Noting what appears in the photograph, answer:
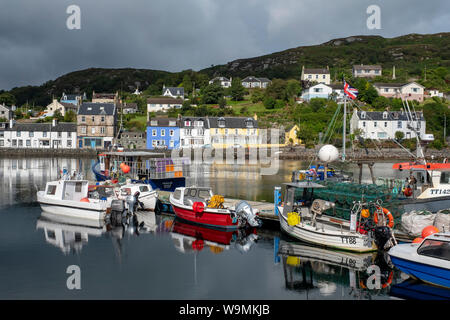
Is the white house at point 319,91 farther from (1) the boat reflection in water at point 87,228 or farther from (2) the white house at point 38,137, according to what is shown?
(1) the boat reflection in water at point 87,228

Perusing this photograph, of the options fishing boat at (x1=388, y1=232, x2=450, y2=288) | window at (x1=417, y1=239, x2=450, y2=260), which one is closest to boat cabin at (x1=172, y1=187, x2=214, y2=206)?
fishing boat at (x1=388, y1=232, x2=450, y2=288)

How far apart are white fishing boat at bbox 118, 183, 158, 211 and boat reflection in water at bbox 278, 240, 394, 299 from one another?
11629mm

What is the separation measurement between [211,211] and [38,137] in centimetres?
7865

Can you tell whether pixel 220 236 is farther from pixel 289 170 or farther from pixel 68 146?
pixel 68 146

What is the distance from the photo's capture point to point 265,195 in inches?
1529

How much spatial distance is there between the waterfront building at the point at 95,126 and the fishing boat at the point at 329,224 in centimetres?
7244

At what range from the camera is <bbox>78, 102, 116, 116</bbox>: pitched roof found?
302 ft

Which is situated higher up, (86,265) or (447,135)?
(447,135)

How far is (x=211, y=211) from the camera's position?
2550cm

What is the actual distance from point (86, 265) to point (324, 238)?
10957 millimetres

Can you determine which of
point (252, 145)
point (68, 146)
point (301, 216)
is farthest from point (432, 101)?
point (301, 216)

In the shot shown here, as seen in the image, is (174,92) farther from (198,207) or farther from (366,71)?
(198,207)

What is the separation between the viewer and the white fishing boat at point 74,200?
2773cm

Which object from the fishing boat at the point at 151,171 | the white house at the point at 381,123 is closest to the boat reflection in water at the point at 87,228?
the fishing boat at the point at 151,171
